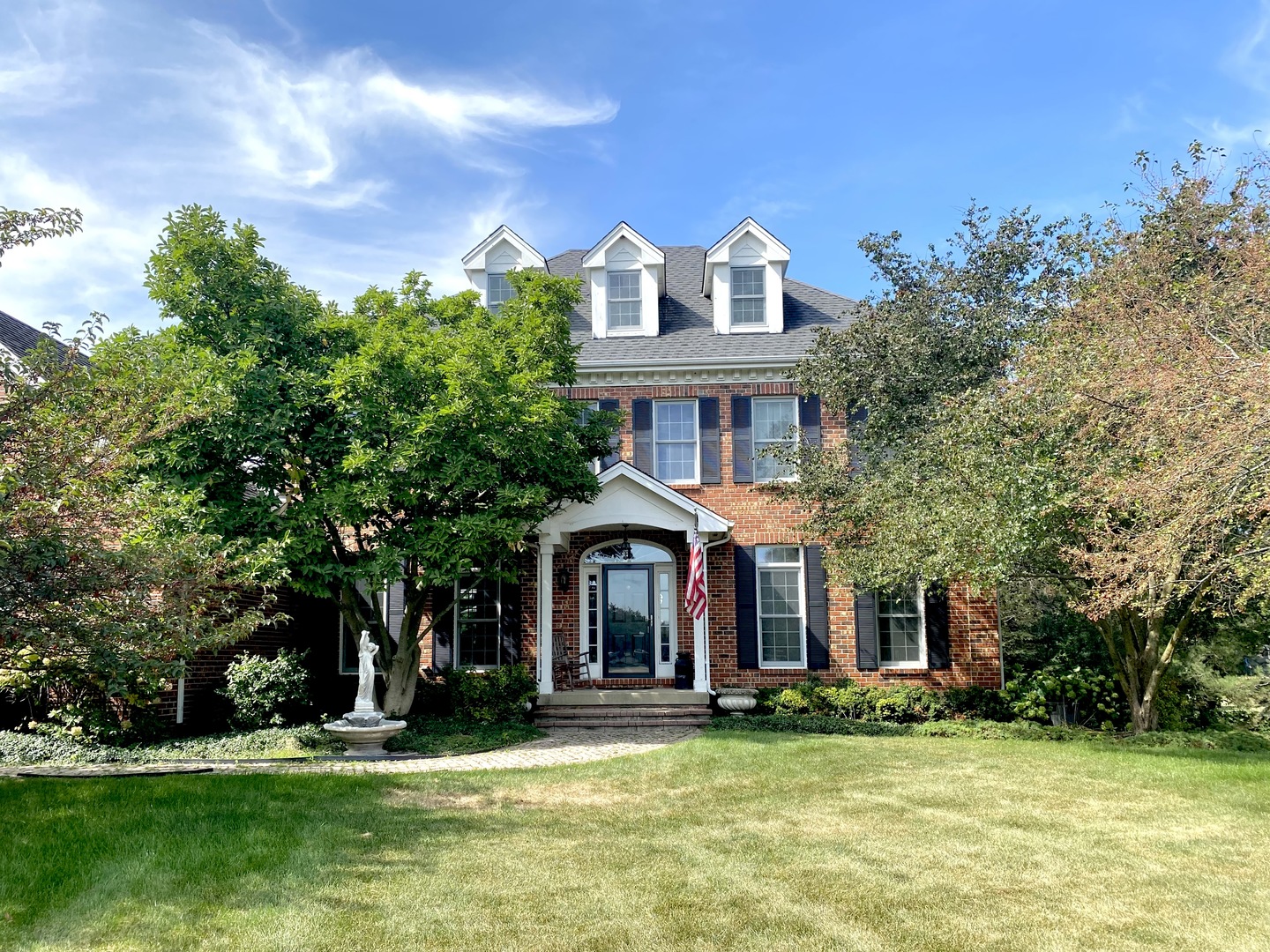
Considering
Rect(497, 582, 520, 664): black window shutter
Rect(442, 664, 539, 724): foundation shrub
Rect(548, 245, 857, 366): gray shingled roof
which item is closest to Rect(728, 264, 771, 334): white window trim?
Rect(548, 245, 857, 366): gray shingled roof

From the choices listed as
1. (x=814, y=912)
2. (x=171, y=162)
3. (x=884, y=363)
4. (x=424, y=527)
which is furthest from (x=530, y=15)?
(x=814, y=912)

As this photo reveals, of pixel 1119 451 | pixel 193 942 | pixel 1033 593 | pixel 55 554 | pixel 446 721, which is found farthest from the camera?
pixel 1033 593

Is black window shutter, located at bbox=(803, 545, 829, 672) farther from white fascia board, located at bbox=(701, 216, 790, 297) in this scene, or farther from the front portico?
white fascia board, located at bbox=(701, 216, 790, 297)

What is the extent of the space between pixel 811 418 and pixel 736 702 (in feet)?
17.8

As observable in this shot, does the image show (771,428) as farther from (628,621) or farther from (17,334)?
(17,334)

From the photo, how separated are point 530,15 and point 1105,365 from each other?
772cm

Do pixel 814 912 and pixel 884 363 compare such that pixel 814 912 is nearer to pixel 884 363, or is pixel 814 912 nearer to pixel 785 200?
pixel 884 363

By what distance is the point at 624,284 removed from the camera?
18453 mm

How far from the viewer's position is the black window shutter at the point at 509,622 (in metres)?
16.5

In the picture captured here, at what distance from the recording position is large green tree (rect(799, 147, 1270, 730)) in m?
8.21

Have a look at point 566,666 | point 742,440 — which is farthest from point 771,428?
point 566,666

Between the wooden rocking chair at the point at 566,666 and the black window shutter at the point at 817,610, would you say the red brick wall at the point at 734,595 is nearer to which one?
the black window shutter at the point at 817,610

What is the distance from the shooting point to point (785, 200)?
655 inches

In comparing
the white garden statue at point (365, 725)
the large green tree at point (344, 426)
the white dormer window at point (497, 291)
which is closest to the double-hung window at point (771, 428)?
the large green tree at point (344, 426)
